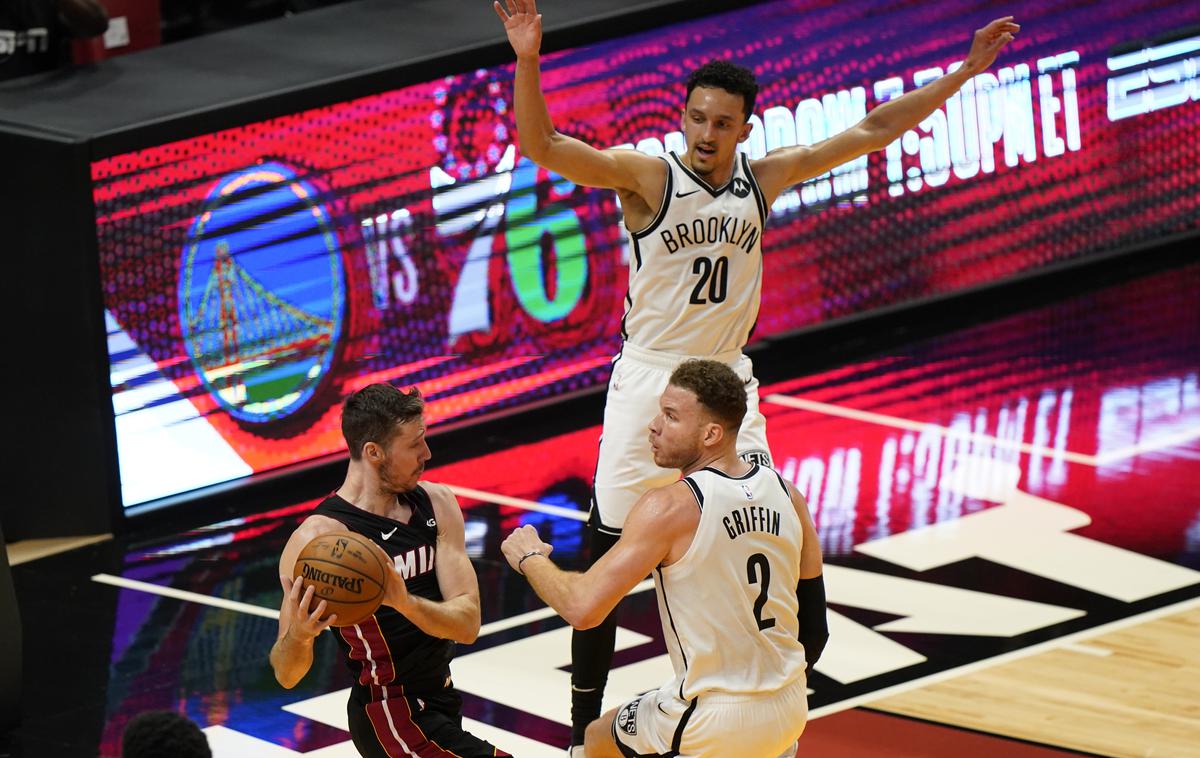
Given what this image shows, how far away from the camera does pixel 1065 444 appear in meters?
10.7

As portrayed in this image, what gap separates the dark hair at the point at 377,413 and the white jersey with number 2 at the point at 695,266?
1.57 metres

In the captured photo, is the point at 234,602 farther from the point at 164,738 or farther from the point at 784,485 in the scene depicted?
the point at 164,738

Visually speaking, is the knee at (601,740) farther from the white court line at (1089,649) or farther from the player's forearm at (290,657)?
the white court line at (1089,649)

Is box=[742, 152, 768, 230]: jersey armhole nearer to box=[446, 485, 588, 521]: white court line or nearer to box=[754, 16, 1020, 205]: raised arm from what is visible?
box=[754, 16, 1020, 205]: raised arm

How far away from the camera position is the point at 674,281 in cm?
697

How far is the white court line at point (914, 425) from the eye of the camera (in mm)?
10508

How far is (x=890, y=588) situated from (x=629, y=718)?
10.3 ft

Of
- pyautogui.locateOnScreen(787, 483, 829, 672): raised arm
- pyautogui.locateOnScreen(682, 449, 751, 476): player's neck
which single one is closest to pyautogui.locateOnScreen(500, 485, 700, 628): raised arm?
pyautogui.locateOnScreen(682, 449, 751, 476): player's neck

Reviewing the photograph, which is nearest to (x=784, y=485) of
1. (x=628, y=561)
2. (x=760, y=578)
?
(x=760, y=578)

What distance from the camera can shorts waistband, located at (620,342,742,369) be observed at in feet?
22.9

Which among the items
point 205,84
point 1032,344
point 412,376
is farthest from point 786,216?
point 205,84

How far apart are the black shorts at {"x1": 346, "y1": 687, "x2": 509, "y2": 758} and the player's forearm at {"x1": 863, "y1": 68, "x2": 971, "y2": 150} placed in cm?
284

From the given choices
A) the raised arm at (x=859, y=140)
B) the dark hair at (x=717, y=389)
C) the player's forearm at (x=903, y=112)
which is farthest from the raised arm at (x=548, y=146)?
the dark hair at (x=717, y=389)

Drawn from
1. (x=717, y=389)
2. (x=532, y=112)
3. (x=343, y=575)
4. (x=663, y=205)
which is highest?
(x=532, y=112)
